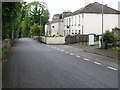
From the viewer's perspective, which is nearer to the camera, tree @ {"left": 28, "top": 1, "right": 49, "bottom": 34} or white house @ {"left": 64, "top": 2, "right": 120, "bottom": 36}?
white house @ {"left": 64, "top": 2, "right": 120, "bottom": 36}

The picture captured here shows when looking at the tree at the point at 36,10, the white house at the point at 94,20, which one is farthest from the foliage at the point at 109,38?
the tree at the point at 36,10

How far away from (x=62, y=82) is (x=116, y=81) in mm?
1961

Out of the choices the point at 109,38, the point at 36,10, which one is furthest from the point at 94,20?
the point at 36,10

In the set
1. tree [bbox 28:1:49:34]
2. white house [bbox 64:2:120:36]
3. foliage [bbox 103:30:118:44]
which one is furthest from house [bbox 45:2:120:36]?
tree [bbox 28:1:49:34]

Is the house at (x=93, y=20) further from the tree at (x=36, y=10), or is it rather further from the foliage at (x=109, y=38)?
the tree at (x=36, y=10)

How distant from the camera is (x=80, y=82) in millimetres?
7590

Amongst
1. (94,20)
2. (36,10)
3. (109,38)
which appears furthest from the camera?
(36,10)

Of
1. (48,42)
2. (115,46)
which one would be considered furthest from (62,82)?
(48,42)

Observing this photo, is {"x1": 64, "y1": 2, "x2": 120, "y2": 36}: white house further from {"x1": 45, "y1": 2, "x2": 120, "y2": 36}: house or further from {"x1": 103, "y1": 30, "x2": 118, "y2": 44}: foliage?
{"x1": 103, "y1": 30, "x2": 118, "y2": 44}: foliage

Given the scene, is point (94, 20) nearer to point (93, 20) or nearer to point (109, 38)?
point (93, 20)

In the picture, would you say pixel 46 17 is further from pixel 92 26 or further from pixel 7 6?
pixel 7 6

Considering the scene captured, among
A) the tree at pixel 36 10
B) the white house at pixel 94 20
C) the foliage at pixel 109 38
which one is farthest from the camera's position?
the tree at pixel 36 10

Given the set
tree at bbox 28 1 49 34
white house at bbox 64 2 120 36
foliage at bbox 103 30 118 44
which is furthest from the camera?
tree at bbox 28 1 49 34

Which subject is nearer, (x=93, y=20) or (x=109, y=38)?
(x=109, y=38)
